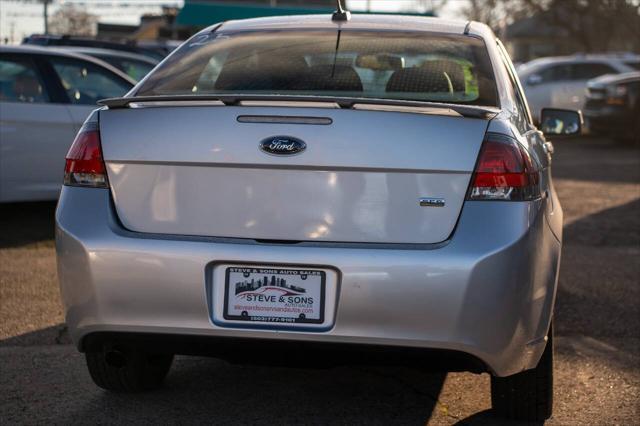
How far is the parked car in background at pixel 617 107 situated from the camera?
62.7ft

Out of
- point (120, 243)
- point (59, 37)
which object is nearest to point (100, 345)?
point (120, 243)

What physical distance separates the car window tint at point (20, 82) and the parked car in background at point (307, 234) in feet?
17.8

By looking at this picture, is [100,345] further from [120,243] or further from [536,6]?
[536,6]

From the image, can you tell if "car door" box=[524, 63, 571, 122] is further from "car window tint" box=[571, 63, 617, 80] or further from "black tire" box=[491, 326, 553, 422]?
"black tire" box=[491, 326, 553, 422]

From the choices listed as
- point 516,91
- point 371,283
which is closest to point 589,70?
point 516,91

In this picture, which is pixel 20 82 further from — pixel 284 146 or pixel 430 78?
pixel 284 146

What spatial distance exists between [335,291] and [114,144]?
91cm

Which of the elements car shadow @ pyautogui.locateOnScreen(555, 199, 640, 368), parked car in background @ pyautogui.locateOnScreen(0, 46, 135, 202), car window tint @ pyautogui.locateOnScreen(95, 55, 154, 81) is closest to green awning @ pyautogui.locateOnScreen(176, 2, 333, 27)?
car window tint @ pyautogui.locateOnScreen(95, 55, 154, 81)

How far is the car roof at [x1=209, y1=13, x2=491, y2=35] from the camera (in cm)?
472

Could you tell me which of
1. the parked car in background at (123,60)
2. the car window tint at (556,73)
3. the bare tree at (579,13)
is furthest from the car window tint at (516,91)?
the bare tree at (579,13)

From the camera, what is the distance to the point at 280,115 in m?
3.57

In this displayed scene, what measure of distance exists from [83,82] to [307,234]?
6.49 meters

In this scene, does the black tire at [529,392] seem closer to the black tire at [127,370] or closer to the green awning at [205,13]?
the black tire at [127,370]

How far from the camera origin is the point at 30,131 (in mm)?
8711
